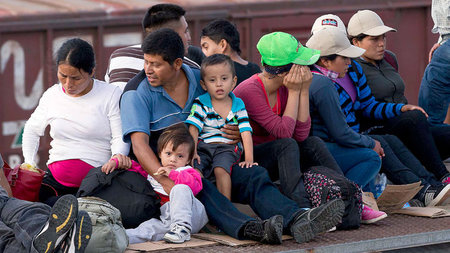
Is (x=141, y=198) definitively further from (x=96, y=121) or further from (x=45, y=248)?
(x=45, y=248)

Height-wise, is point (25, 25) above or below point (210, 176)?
above

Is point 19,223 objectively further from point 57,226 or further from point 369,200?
point 369,200

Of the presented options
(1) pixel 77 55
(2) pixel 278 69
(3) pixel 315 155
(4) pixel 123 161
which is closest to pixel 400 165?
(3) pixel 315 155

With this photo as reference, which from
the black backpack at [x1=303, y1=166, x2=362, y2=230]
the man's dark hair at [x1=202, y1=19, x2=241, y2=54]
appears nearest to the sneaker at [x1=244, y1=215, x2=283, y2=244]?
the black backpack at [x1=303, y1=166, x2=362, y2=230]

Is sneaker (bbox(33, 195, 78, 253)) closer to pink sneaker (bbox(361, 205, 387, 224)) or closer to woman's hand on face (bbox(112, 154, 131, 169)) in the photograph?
woman's hand on face (bbox(112, 154, 131, 169))

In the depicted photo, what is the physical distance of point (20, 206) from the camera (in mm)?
3959

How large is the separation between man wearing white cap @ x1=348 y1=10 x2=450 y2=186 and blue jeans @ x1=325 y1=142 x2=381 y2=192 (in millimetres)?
599

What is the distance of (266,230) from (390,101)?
2.17 meters

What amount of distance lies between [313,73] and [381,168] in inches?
31.5

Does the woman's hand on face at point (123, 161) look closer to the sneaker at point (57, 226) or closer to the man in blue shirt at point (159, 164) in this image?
the man in blue shirt at point (159, 164)

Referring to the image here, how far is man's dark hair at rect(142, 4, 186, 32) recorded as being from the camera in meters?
5.48

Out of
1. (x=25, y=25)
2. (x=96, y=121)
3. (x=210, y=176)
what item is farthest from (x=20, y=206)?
(x=25, y=25)

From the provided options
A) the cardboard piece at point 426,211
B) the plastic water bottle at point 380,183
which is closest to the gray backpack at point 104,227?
the cardboard piece at point 426,211

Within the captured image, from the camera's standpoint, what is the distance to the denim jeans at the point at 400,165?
537cm
